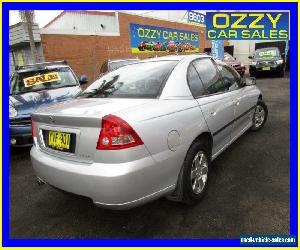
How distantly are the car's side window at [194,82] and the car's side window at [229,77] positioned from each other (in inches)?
31.2

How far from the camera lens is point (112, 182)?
7.73 feet

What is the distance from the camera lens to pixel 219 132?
11.9ft

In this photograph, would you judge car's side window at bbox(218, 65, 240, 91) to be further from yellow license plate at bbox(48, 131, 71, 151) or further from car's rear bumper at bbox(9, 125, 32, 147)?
car's rear bumper at bbox(9, 125, 32, 147)

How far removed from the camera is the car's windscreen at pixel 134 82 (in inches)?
120

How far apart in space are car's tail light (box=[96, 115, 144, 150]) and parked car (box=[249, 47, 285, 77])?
49.6 feet

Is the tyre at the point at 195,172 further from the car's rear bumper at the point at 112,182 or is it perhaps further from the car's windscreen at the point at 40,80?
the car's windscreen at the point at 40,80

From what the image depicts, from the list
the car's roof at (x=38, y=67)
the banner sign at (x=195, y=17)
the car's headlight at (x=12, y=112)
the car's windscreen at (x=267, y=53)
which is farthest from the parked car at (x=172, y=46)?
the car's headlight at (x=12, y=112)

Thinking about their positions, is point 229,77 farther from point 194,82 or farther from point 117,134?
point 117,134

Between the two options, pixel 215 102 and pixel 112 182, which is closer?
pixel 112 182

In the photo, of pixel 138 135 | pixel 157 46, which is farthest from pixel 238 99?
pixel 157 46

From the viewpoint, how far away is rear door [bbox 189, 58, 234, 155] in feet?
11.0

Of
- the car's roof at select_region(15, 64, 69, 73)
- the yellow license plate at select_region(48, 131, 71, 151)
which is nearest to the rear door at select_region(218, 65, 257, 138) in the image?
the yellow license plate at select_region(48, 131, 71, 151)

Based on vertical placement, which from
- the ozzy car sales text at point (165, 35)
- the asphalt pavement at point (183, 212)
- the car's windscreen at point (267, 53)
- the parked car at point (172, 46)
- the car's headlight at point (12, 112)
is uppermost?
the ozzy car sales text at point (165, 35)

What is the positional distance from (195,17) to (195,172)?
25.7m
